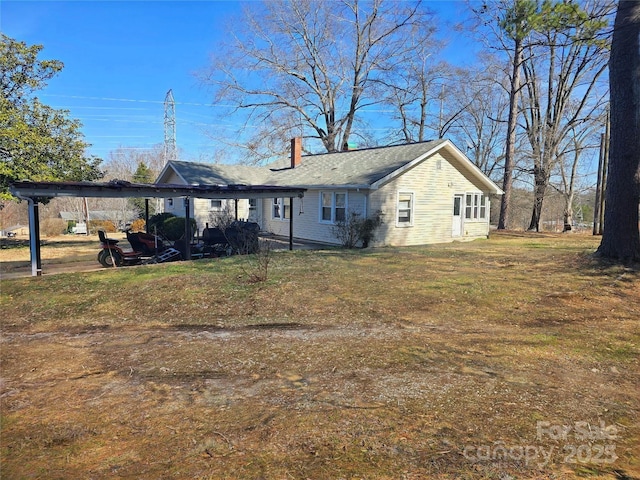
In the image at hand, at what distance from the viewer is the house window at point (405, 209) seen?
17.2 metres

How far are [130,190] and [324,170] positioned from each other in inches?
435

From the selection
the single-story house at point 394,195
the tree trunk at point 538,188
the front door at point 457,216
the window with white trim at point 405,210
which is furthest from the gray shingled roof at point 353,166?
the tree trunk at point 538,188

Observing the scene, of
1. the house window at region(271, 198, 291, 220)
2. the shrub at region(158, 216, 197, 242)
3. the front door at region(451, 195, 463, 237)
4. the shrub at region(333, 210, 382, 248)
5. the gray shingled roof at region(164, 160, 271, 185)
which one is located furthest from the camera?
the gray shingled roof at region(164, 160, 271, 185)

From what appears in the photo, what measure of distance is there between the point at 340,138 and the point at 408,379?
31.6 m

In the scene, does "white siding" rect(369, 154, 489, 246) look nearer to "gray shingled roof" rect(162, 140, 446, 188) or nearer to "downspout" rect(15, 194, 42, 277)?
"gray shingled roof" rect(162, 140, 446, 188)

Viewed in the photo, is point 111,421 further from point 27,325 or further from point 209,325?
point 27,325

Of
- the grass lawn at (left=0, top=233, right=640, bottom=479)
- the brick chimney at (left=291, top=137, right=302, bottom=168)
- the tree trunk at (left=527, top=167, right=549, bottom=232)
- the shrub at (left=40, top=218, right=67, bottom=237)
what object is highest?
the brick chimney at (left=291, top=137, right=302, bottom=168)

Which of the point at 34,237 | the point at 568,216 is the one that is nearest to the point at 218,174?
the point at 34,237

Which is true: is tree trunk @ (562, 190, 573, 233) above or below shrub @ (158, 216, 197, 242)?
above

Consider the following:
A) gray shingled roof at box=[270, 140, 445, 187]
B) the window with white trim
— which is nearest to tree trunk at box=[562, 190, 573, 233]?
gray shingled roof at box=[270, 140, 445, 187]

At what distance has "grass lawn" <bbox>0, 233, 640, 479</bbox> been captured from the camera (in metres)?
2.87

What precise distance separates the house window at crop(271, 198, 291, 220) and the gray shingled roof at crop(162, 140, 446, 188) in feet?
3.23

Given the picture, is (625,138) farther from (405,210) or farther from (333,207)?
(333,207)

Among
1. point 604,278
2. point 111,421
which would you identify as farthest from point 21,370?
point 604,278
